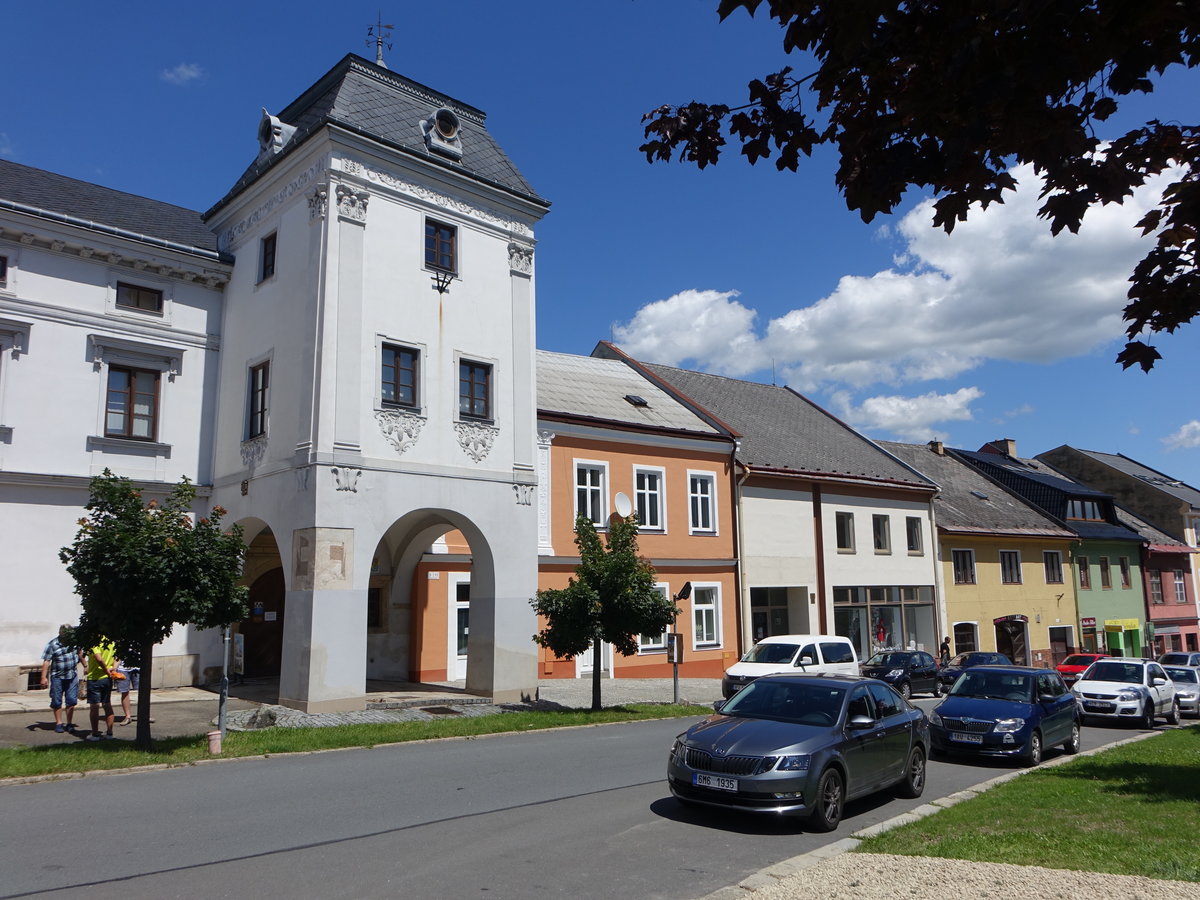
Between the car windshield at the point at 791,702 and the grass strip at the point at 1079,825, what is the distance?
1.49m

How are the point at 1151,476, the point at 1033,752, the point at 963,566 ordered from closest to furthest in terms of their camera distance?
the point at 1033,752, the point at 963,566, the point at 1151,476

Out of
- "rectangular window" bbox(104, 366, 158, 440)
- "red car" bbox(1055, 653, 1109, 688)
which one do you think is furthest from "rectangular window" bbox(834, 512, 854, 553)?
"rectangular window" bbox(104, 366, 158, 440)

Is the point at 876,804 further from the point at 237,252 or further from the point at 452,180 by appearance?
the point at 237,252

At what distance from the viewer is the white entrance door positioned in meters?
24.7

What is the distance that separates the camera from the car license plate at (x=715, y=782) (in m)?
9.23

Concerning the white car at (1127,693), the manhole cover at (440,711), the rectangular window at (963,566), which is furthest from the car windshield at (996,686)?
the rectangular window at (963,566)

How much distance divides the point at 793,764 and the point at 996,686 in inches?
325

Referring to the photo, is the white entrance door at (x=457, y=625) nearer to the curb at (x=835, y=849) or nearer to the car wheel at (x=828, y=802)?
the curb at (x=835, y=849)

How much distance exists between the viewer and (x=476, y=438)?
69.7 ft

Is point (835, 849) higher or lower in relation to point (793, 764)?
lower

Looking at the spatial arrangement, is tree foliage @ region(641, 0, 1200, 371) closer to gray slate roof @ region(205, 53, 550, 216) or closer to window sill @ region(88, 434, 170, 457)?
gray slate roof @ region(205, 53, 550, 216)

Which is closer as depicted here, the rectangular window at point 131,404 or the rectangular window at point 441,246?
the rectangular window at point 131,404

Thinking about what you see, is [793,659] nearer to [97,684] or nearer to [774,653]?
[774,653]

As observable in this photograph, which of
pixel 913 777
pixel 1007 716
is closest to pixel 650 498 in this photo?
pixel 1007 716
